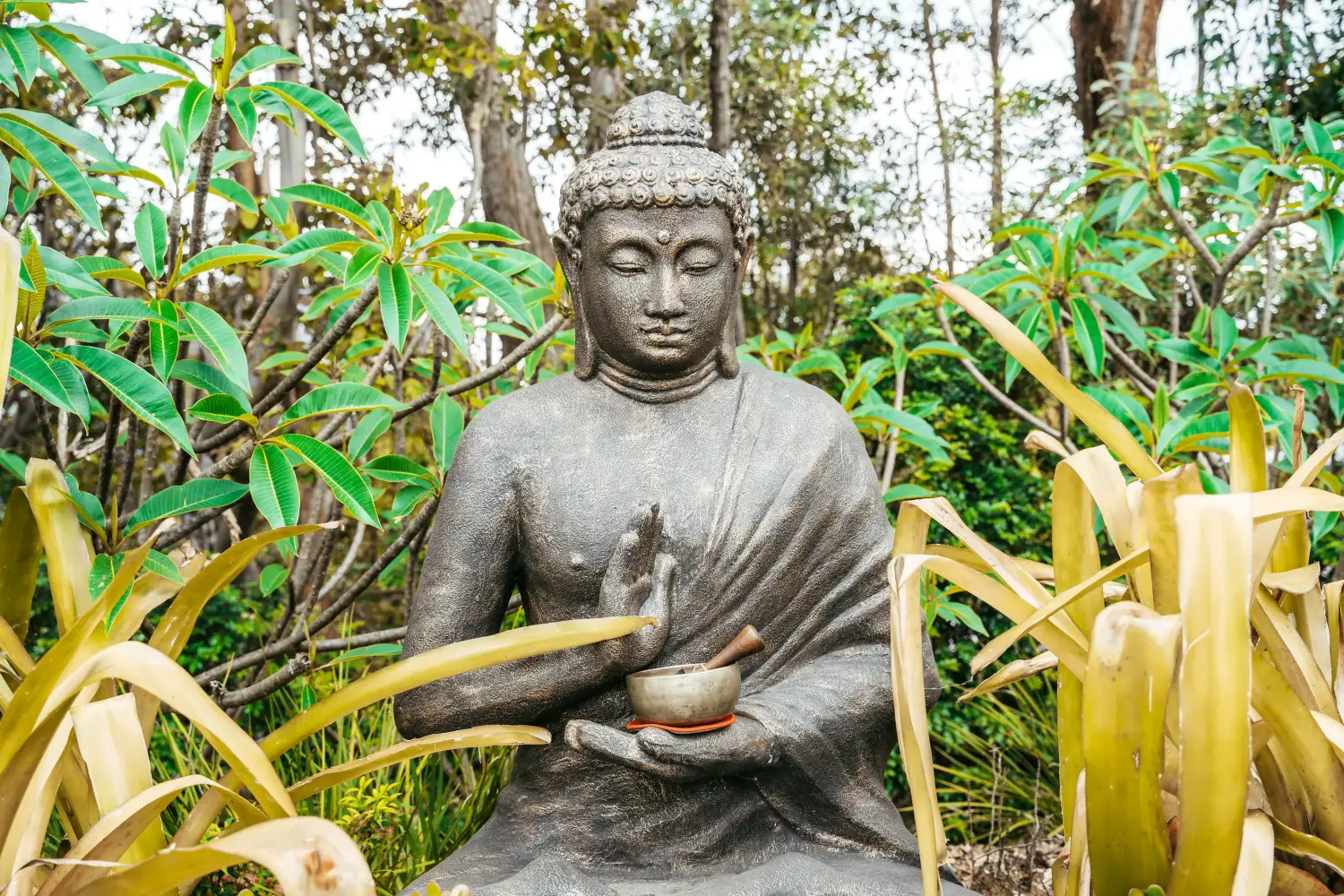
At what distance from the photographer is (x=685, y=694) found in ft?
7.68

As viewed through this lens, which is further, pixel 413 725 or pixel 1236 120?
pixel 1236 120

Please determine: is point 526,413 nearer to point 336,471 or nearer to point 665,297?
point 665,297

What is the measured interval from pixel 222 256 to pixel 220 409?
15.5 inches

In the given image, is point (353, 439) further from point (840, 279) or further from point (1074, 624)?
point (840, 279)

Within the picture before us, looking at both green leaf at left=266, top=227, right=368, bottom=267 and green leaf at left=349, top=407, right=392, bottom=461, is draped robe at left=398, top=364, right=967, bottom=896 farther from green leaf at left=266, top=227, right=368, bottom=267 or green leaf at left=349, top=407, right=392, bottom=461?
green leaf at left=349, top=407, right=392, bottom=461

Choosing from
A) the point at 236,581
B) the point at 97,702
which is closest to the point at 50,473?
the point at 97,702

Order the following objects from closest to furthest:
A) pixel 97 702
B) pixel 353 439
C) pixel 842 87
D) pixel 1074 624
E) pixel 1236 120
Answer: pixel 97 702, pixel 1074 624, pixel 353 439, pixel 1236 120, pixel 842 87

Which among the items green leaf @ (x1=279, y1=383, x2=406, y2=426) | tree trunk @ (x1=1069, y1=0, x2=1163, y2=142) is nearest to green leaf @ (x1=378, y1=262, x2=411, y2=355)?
green leaf @ (x1=279, y1=383, x2=406, y2=426)

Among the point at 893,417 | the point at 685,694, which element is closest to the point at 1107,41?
the point at 893,417

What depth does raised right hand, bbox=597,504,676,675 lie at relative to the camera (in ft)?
8.12

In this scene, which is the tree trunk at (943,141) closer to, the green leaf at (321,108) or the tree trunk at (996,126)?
the tree trunk at (996,126)

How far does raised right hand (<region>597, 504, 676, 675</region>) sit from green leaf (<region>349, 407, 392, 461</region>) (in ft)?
4.83

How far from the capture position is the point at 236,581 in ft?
26.2

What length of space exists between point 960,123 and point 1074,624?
12.6 metres
